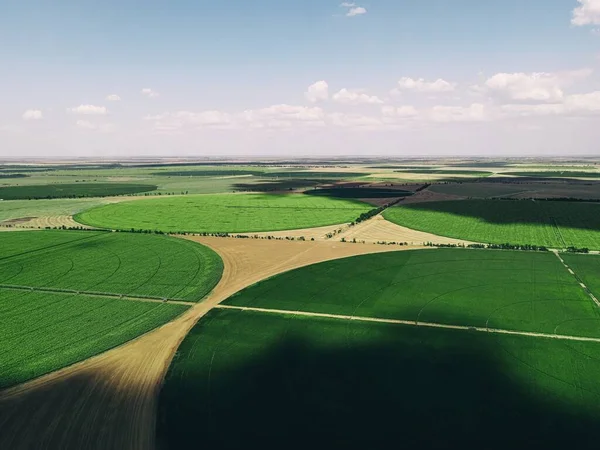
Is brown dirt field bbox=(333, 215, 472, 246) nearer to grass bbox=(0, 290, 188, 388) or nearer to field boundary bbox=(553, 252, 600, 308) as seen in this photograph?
field boundary bbox=(553, 252, 600, 308)

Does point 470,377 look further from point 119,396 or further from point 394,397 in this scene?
point 119,396

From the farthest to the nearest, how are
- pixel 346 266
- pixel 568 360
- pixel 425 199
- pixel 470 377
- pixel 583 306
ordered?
pixel 425 199
pixel 346 266
pixel 583 306
pixel 568 360
pixel 470 377

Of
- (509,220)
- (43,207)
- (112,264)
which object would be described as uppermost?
(43,207)

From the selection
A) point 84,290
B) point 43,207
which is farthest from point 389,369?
point 43,207

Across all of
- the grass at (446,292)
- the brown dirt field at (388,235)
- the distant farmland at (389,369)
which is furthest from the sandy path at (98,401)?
the brown dirt field at (388,235)

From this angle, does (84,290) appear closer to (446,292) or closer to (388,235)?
(446,292)

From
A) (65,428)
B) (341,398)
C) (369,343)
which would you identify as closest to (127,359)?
(65,428)

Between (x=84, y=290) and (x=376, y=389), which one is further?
(x=84, y=290)
